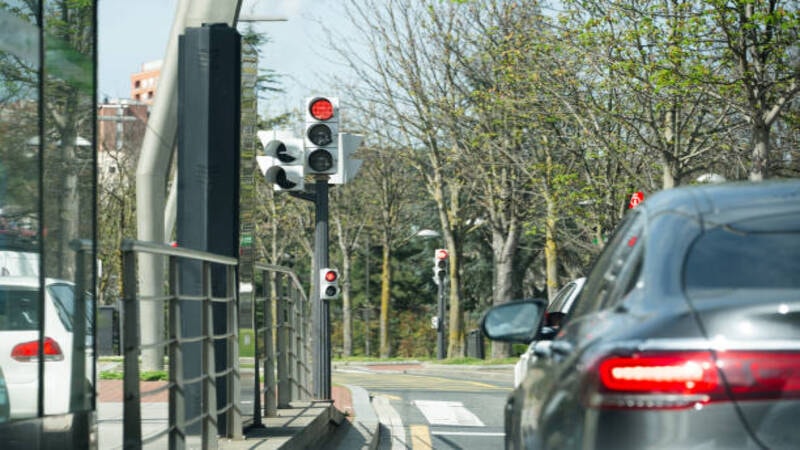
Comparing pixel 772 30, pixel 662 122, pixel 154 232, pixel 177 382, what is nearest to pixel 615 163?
pixel 662 122

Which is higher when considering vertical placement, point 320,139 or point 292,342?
point 320,139

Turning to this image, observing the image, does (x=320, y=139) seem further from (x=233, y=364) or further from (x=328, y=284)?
(x=233, y=364)

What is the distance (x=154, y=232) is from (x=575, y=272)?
32.3 m

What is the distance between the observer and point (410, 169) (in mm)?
50094

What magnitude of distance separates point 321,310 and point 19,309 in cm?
954

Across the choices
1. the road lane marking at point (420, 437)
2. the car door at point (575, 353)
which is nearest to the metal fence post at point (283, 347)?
the road lane marking at point (420, 437)

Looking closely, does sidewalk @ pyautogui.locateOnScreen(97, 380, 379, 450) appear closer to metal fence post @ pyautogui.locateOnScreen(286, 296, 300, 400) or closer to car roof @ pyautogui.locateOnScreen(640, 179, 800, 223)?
metal fence post @ pyautogui.locateOnScreen(286, 296, 300, 400)

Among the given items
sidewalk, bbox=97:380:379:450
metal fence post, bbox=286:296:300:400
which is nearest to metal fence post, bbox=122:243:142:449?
sidewalk, bbox=97:380:379:450

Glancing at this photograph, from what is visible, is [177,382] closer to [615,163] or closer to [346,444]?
[346,444]

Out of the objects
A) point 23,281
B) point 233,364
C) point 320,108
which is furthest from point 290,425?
point 23,281

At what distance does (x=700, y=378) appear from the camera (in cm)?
281

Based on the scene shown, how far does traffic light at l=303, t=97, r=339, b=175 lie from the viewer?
13.1 m

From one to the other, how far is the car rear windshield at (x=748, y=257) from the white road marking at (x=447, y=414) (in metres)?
10.6

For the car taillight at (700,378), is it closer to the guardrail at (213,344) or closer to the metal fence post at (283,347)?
the guardrail at (213,344)
